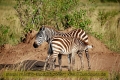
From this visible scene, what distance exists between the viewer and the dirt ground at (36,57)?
13.0 meters

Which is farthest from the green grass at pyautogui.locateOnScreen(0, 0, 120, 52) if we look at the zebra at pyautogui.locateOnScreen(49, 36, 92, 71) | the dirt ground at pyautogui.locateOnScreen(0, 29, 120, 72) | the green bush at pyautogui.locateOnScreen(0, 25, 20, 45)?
the zebra at pyautogui.locateOnScreen(49, 36, 92, 71)

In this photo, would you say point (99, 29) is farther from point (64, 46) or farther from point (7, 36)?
point (64, 46)

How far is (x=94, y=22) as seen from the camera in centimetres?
1897

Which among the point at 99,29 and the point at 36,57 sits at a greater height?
the point at 99,29

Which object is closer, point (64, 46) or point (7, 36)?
point (64, 46)

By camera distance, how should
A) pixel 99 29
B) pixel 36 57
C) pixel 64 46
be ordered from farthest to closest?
1. pixel 99 29
2. pixel 36 57
3. pixel 64 46

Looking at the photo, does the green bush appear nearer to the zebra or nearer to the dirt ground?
the dirt ground

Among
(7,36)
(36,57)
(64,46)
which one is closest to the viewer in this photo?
(64,46)

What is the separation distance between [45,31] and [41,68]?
121cm

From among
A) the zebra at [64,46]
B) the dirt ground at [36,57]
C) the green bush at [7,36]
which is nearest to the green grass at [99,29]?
the green bush at [7,36]

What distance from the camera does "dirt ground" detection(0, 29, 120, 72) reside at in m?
13.0

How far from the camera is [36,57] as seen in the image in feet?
47.5

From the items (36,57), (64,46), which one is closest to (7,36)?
(36,57)

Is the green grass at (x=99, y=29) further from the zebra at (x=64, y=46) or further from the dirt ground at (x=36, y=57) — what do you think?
the zebra at (x=64, y=46)
